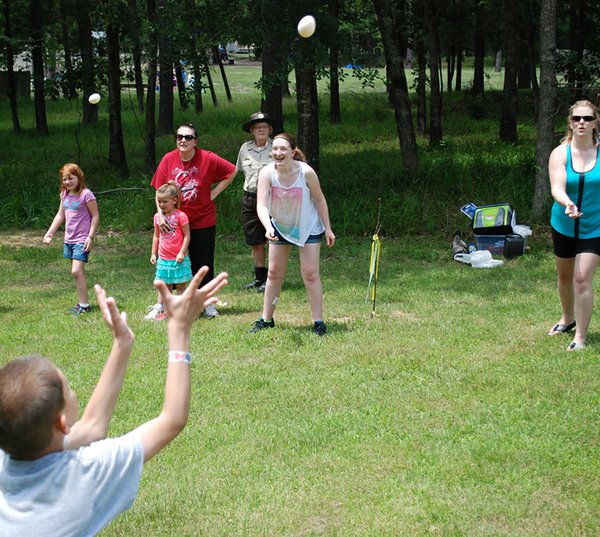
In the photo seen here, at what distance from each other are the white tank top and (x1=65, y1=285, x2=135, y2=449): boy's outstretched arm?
16.0ft

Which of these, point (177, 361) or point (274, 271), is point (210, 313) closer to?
point (274, 271)

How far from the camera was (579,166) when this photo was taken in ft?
22.8

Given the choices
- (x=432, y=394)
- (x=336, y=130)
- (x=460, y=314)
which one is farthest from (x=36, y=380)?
(x=336, y=130)

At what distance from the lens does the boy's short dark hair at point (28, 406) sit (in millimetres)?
2275

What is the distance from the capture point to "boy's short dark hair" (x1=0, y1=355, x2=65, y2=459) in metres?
2.28

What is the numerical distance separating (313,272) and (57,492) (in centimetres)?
545

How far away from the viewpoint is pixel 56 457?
2.38 meters

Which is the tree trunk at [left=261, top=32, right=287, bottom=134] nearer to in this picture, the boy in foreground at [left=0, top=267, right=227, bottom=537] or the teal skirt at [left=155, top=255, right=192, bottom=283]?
the teal skirt at [left=155, top=255, right=192, bottom=283]

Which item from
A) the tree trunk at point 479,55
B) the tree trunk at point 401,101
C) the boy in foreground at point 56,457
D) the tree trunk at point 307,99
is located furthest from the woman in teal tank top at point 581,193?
the tree trunk at point 479,55

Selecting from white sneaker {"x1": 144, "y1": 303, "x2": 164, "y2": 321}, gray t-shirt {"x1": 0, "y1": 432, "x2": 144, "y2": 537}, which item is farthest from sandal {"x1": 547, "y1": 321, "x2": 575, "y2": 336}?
gray t-shirt {"x1": 0, "y1": 432, "x2": 144, "y2": 537}

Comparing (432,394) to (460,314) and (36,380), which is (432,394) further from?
(36,380)

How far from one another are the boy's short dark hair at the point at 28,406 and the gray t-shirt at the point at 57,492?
0.20ft

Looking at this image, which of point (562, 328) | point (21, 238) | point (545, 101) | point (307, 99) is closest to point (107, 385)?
point (562, 328)

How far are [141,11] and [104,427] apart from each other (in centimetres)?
1686
